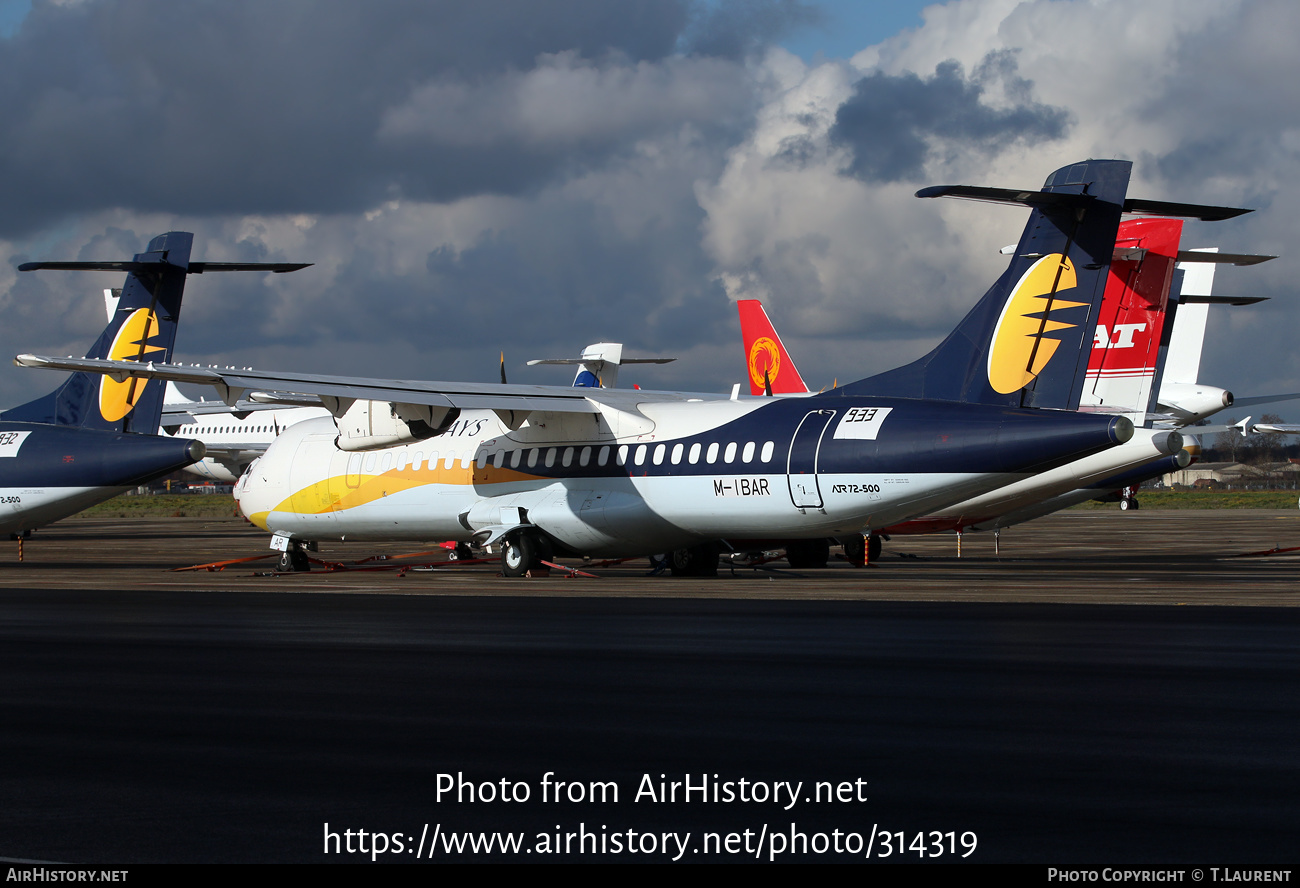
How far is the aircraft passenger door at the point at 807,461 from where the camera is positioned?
22.9 metres

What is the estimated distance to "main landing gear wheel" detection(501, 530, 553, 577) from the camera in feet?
86.6

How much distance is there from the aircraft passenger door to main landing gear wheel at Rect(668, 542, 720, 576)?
458cm

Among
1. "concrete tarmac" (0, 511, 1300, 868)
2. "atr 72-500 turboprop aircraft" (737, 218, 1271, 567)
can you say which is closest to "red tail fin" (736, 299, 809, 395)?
"atr 72-500 turboprop aircraft" (737, 218, 1271, 567)

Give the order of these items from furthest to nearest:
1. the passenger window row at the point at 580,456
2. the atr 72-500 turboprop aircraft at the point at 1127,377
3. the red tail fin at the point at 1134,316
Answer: the red tail fin at the point at 1134,316
the atr 72-500 turboprop aircraft at the point at 1127,377
the passenger window row at the point at 580,456

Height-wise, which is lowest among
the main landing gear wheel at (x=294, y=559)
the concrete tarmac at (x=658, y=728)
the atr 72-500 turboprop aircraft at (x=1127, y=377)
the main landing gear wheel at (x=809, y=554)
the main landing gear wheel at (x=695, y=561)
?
the main landing gear wheel at (x=294, y=559)

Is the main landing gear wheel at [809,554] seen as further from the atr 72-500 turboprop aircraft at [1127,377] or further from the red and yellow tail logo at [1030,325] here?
the red and yellow tail logo at [1030,325]

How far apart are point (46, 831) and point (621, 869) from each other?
8.09ft

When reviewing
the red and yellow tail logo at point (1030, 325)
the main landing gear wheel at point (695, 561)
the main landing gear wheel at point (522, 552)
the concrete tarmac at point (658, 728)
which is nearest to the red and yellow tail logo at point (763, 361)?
the main landing gear wheel at point (695, 561)

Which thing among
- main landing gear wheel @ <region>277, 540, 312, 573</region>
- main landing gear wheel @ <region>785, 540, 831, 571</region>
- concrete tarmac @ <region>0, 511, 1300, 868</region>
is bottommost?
main landing gear wheel @ <region>277, 540, 312, 573</region>

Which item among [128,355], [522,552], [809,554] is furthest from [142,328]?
[809,554]

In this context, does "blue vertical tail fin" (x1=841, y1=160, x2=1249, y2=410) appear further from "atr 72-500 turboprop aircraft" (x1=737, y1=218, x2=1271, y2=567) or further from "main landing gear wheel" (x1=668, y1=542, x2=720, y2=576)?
"main landing gear wheel" (x1=668, y1=542, x2=720, y2=576)

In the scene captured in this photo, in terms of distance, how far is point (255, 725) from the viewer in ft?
27.7

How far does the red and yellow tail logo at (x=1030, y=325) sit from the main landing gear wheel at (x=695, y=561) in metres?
7.56

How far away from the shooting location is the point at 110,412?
A: 29.3 meters
